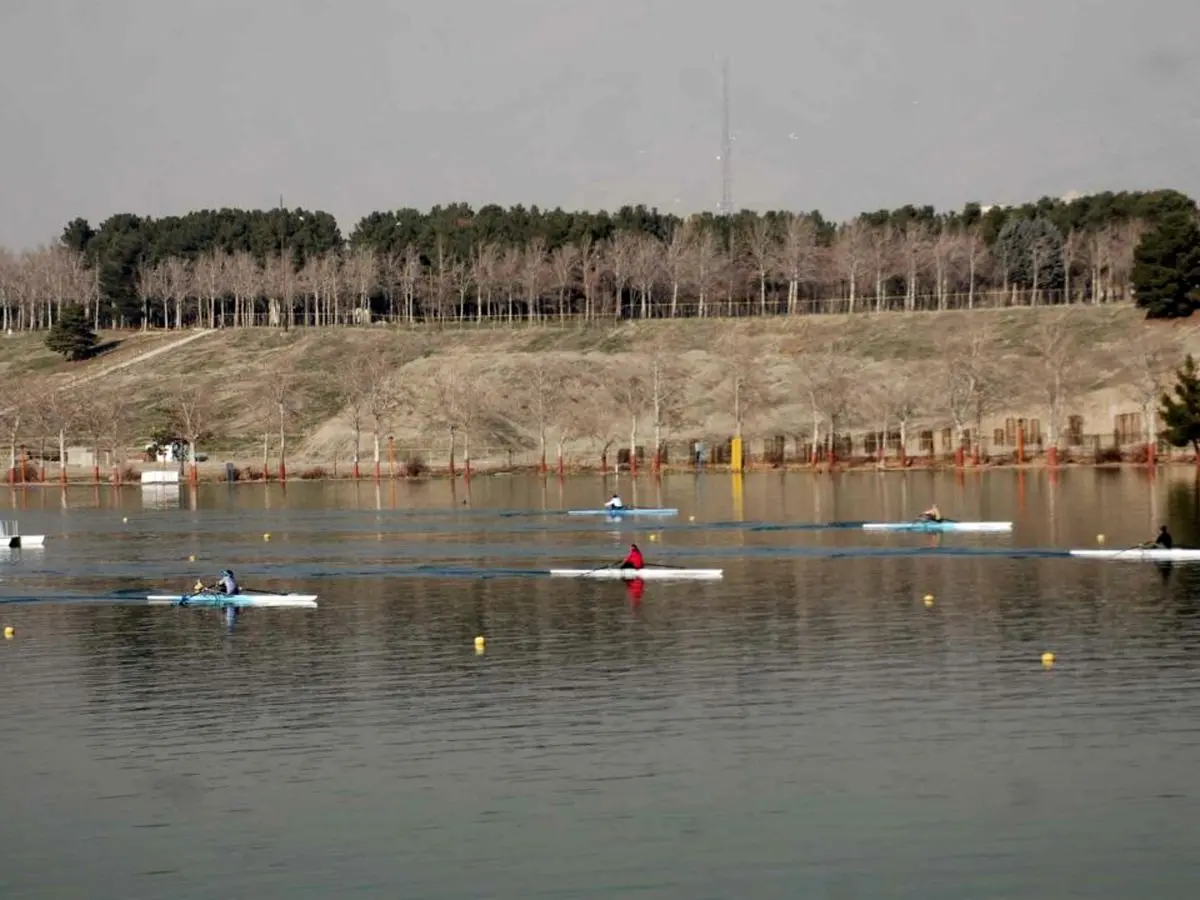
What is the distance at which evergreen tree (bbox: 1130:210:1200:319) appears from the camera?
574 ft

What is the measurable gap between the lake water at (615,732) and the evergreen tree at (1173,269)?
10280 centimetres

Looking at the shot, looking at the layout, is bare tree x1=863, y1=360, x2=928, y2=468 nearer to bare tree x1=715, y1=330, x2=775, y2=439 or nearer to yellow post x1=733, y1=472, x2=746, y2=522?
bare tree x1=715, y1=330, x2=775, y2=439

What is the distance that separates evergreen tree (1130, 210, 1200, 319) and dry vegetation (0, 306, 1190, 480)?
296 cm

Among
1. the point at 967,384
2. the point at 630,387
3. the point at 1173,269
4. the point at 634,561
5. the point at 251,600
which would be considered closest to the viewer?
the point at 251,600

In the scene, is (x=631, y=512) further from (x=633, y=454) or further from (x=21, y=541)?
(x=633, y=454)

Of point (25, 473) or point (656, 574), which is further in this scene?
point (25, 473)

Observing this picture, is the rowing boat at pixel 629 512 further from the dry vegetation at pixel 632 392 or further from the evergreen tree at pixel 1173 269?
the evergreen tree at pixel 1173 269

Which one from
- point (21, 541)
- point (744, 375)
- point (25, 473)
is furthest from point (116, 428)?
point (21, 541)

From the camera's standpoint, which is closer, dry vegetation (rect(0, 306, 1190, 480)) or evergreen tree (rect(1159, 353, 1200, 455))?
evergreen tree (rect(1159, 353, 1200, 455))

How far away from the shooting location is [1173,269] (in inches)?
6905

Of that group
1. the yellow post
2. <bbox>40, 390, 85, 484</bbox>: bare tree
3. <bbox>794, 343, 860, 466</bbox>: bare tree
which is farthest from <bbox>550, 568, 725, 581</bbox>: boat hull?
<bbox>40, 390, 85, 484</bbox>: bare tree

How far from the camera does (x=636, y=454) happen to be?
515 feet

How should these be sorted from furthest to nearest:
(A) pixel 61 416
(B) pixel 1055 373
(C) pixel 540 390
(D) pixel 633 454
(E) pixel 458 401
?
1. (A) pixel 61 416
2. (E) pixel 458 401
3. (C) pixel 540 390
4. (D) pixel 633 454
5. (B) pixel 1055 373

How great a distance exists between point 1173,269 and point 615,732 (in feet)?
485
